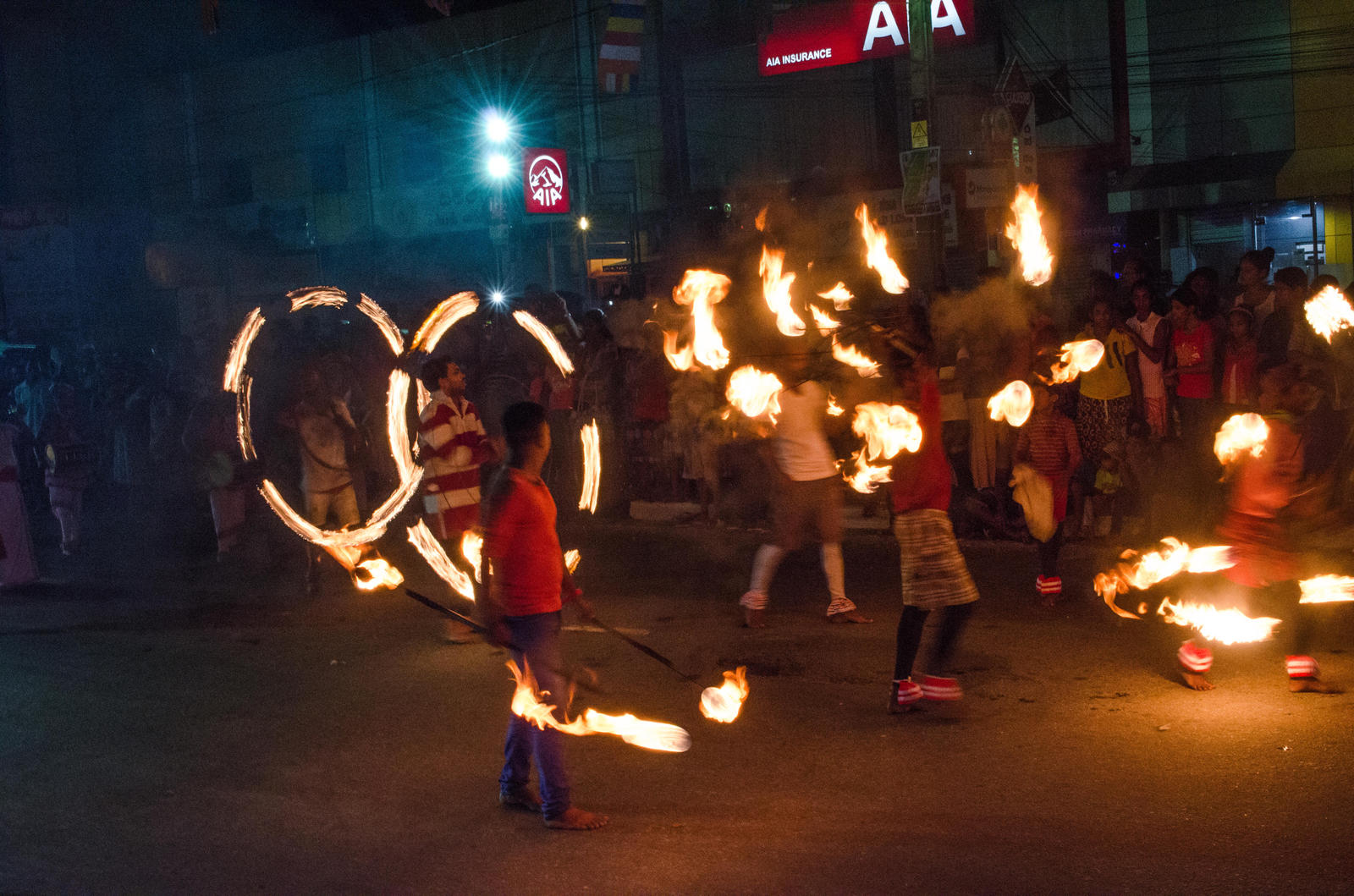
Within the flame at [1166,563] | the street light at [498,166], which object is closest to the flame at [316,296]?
the flame at [1166,563]

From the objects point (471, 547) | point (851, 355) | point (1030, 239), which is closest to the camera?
point (851, 355)

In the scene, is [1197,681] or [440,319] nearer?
[1197,681]

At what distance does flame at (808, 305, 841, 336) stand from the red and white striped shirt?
2.57m

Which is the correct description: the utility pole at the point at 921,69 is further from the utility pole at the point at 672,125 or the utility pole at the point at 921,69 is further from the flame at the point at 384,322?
the utility pole at the point at 672,125

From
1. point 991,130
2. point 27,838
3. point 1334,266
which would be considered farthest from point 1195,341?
point 1334,266

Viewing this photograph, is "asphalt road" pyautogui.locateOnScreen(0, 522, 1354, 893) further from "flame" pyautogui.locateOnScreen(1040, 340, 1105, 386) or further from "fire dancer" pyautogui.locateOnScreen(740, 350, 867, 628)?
"flame" pyautogui.locateOnScreen(1040, 340, 1105, 386)

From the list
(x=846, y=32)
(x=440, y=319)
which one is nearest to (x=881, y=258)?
(x=440, y=319)

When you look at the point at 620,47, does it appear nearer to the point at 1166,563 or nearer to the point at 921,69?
the point at 921,69

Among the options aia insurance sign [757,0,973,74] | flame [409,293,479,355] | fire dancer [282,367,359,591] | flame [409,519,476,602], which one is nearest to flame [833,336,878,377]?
flame [409,519,476,602]

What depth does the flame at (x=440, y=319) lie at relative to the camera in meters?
9.34

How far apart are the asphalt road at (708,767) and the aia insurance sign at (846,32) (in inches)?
651

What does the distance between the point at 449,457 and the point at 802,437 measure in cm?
245

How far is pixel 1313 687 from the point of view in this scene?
5969 millimetres

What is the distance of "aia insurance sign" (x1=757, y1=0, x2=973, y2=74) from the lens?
73.9 feet
